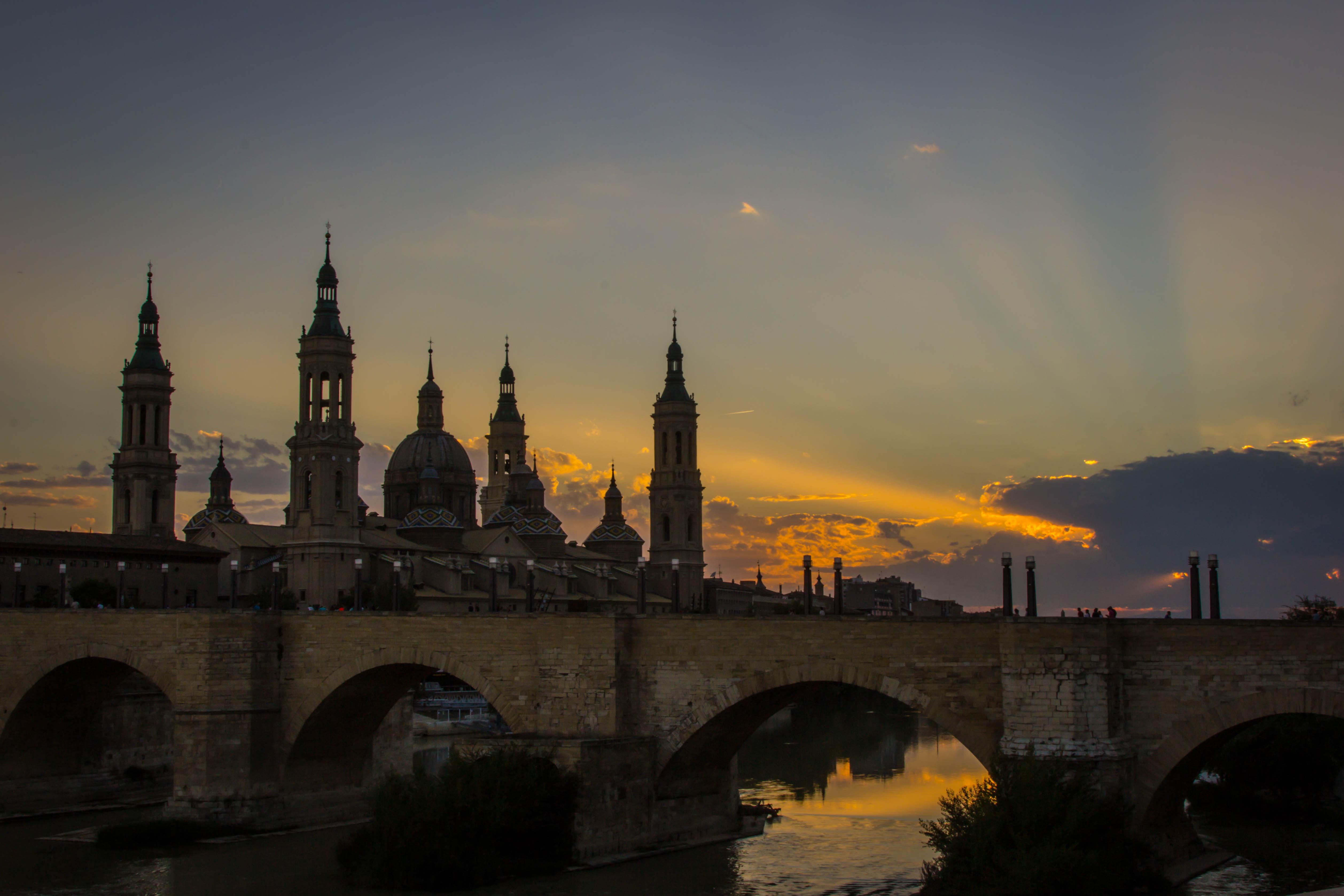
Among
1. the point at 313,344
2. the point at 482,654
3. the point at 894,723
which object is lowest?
the point at 894,723

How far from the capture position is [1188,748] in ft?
88.8

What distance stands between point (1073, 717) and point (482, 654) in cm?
1416

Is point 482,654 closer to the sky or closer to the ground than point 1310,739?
closer to the sky

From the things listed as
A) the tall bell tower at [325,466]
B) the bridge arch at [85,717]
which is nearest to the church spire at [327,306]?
the tall bell tower at [325,466]

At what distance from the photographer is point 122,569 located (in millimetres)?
45000

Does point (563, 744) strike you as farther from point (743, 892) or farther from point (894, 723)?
point (894, 723)

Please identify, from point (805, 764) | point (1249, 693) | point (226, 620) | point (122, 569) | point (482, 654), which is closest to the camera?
point (1249, 693)

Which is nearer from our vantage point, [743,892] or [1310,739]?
[743,892]

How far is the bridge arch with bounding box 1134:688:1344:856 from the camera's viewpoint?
85.8ft

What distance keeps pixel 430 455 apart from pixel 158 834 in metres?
73.4

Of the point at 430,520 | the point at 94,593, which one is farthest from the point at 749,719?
the point at 430,520

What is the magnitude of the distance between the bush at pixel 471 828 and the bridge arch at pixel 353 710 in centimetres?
337

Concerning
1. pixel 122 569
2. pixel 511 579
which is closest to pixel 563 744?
pixel 122 569

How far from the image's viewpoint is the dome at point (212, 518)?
99188 mm
